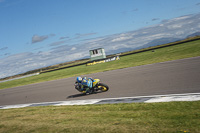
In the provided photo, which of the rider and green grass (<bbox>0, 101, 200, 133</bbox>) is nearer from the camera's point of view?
green grass (<bbox>0, 101, 200, 133</bbox>)

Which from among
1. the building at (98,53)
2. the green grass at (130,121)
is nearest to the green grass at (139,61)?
the green grass at (130,121)

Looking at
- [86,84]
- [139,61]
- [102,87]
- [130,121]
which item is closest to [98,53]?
[139,61]

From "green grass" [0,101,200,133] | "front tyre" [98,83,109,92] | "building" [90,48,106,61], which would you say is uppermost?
"building" [90,48,106,61]

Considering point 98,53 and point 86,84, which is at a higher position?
point 98,53

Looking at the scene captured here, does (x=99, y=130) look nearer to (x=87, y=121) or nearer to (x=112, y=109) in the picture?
(x=87, y=121)

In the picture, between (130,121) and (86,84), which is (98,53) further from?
(130,121)

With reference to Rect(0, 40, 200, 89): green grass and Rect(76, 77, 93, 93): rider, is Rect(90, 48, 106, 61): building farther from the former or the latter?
Rect(76, 77, 93, 93): rider

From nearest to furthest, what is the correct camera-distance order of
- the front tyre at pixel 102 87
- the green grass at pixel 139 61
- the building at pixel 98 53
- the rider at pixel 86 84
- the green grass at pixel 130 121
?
the green grass at pixel 130 121
the front tyre at pixel 102 87
the rider at pixel 86 84
the green grass at pixel 139 61
the building at pixel 98 53

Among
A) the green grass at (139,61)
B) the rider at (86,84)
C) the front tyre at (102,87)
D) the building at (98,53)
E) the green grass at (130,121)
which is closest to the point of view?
the green grass at (130,121)

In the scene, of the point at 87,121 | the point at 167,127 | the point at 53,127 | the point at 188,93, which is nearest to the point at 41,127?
the point at 53,127

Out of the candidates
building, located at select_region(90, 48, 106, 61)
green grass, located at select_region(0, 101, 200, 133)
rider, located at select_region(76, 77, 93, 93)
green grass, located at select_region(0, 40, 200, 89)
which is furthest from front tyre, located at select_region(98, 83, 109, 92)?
building, located at select_region(90, 48, 106, 61)

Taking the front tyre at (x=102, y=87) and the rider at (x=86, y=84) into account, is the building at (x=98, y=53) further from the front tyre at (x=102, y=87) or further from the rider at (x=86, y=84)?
the front tyre at (x=102, y=87)

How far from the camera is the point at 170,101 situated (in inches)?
293

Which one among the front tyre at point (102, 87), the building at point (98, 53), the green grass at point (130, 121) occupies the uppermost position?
the building at point (98, 53)
